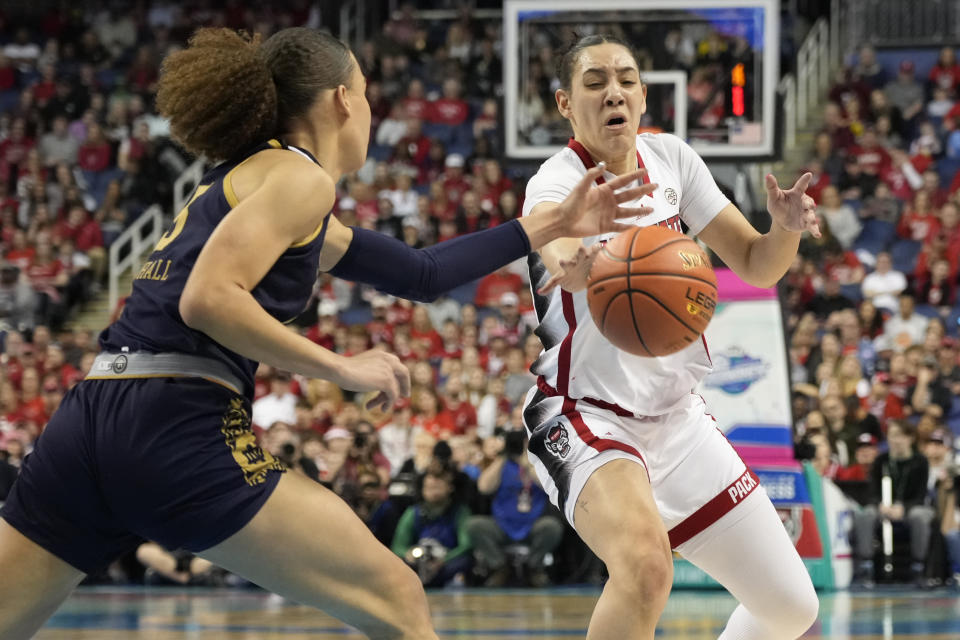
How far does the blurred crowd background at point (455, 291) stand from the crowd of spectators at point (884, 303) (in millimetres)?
26

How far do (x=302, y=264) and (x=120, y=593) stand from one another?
767cm

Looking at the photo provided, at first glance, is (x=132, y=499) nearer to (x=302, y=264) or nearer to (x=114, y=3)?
(x=302, y=264)

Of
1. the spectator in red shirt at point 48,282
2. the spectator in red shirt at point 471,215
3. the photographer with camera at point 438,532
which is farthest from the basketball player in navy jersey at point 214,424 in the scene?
the spectator in red shirt at point 48,282

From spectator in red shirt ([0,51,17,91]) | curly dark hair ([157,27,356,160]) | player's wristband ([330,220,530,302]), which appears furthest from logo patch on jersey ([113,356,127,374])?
spectator in red shirt ([0,51,17,91])

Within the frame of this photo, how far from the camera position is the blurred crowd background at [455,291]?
10539mm

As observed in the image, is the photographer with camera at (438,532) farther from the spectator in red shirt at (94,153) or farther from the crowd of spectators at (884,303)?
the spectator in red shirt at (94,153)

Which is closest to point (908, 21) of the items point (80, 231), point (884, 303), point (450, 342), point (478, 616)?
point (884, 303)

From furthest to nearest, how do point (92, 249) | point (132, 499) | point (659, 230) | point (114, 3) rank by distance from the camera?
1. point (114, 3)
2. point (92, 249)
3. point (659, 230)
4. point (132, 499)

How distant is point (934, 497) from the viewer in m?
10.4

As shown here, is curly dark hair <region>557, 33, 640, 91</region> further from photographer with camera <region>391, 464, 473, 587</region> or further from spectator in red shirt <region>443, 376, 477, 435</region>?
spectator in red shirt <region>443, 376, 477, 435</region>

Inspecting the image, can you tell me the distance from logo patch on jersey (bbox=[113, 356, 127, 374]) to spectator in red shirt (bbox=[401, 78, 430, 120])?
1468cm

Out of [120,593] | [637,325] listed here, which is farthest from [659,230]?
[120,593]

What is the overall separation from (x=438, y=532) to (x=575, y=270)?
6973 millimetres

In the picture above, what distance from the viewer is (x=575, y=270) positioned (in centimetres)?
380
